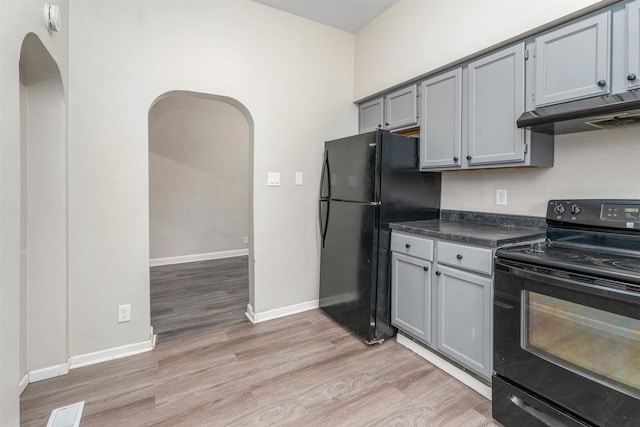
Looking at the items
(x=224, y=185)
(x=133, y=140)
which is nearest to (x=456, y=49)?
(x=133, y=140)

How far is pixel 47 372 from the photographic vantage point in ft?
6.40

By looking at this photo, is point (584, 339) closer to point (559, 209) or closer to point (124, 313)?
point (559, 209)

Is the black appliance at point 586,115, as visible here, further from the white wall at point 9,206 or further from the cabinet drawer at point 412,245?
the white wall at point 9,206

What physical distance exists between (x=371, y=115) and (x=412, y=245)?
1.57 m

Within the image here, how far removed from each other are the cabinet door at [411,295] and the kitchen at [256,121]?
29.7 inches

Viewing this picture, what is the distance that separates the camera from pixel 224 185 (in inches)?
211

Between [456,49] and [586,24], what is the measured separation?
773 millimetres

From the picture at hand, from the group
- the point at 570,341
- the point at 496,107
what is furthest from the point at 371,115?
the point at 570,341

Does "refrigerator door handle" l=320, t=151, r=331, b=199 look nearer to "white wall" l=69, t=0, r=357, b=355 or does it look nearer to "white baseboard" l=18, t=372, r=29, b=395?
"white wall" l=69, t=0, r=357, b=355

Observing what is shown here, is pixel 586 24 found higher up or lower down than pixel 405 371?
higher up

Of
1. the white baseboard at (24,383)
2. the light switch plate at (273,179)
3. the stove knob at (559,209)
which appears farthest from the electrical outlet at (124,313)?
the stove knob at (559,209)

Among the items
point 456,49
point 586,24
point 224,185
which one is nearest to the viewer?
point 586,24

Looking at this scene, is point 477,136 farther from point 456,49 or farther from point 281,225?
point 281,225

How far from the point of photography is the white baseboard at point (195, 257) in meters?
4.78
